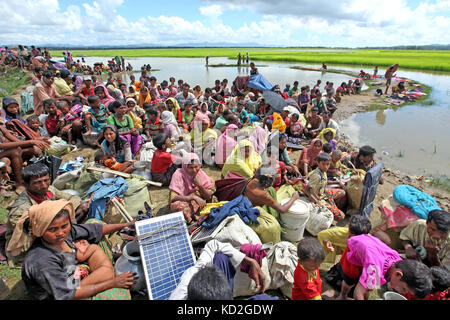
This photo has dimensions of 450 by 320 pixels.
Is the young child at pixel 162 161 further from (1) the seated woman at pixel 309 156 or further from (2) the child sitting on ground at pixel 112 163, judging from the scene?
(1) the seated woman at pixel 309 156

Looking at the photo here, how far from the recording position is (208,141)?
6.63 m

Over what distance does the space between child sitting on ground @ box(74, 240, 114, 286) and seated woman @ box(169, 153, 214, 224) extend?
3.98 ft

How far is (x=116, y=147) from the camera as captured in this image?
5.69m

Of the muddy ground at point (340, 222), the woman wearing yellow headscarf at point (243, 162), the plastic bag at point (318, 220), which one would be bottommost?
the muddy ground at point (340, 222)

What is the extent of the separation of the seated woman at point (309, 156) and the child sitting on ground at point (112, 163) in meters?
4.11

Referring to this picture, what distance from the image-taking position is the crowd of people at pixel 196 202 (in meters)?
2.19

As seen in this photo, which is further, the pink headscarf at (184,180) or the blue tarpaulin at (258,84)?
the blue tarpaulin at (258,84)

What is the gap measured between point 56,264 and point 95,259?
0.48m

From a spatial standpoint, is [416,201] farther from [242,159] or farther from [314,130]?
[314,130]

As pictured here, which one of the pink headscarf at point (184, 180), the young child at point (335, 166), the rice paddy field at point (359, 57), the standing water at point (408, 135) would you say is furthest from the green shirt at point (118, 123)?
the rice paddy field at point (359, 57)

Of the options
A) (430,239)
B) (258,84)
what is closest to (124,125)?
(430,239)

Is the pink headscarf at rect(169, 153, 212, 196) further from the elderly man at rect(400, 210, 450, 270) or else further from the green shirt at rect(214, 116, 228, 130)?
the green shirt at rect(214, 116, 228, 130)

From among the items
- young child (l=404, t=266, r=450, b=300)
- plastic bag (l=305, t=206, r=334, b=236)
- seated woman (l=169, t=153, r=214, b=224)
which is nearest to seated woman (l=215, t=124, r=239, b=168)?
seated woman (l=169, t=153, r=214, b=224)

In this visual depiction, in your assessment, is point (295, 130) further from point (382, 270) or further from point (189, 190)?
point (382, 270)
